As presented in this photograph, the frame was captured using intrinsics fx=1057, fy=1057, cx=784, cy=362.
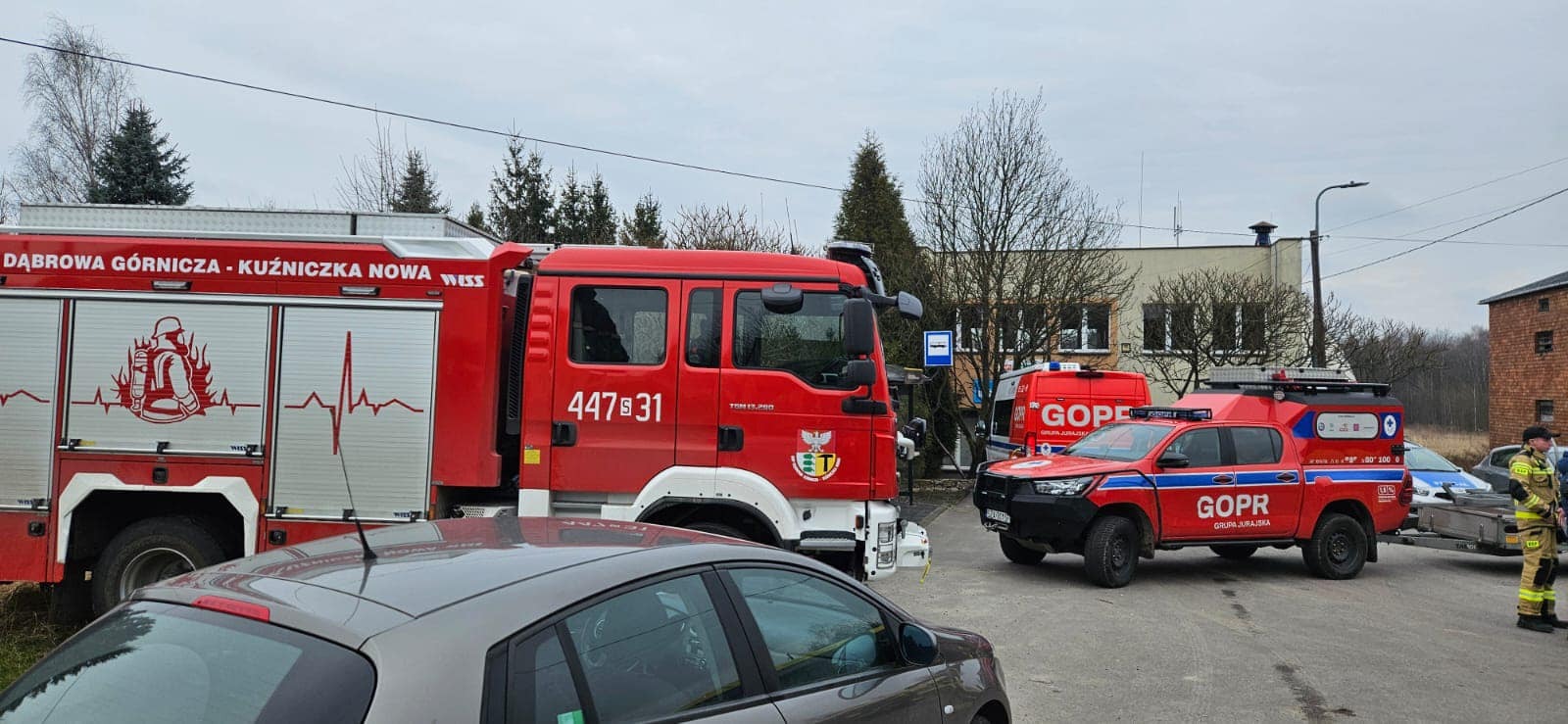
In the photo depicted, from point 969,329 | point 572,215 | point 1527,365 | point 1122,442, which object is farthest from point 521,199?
point 1527,365

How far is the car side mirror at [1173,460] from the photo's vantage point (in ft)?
37.7

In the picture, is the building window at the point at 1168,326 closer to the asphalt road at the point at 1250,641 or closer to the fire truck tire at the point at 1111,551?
the asphalt road at the point at 1250,641

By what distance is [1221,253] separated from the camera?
34.7 m

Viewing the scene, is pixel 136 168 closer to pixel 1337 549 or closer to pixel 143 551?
pixel 143 551

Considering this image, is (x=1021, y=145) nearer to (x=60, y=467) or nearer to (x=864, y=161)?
(x=864, y=161)

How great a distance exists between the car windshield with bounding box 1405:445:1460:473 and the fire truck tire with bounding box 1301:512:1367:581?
217 inches

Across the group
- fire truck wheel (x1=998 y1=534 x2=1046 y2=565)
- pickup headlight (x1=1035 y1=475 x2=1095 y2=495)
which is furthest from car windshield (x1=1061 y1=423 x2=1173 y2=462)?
fire truck wheel (x1=998 y1=534 x2=1046 y2=565)

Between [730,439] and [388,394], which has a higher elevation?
[388,394]

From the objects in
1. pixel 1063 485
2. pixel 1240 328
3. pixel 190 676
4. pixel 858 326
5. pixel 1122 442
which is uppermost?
pixel 1240 328

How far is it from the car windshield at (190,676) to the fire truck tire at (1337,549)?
12298mm

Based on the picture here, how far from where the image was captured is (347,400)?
6.98m

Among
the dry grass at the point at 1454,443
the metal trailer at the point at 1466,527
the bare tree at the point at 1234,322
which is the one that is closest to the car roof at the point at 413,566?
the metal trailer at the point at 1466,527

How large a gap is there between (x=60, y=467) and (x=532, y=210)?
2302 centimetres

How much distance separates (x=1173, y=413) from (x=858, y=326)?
6831mm
